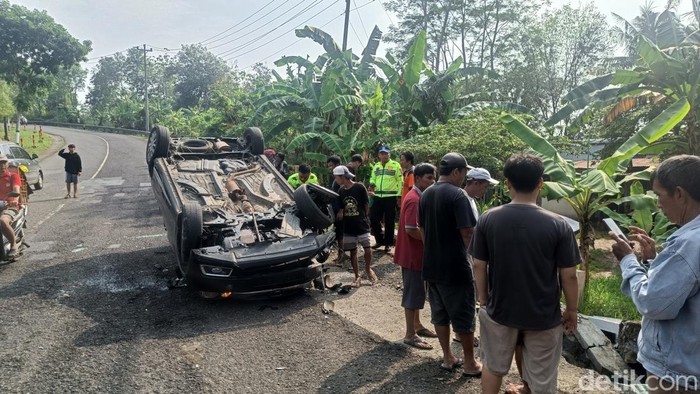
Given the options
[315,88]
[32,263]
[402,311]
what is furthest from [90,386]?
[315,88]

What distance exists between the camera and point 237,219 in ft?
22.0

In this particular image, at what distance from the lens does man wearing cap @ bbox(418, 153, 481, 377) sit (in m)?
4.11

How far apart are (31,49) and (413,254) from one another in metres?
36.4

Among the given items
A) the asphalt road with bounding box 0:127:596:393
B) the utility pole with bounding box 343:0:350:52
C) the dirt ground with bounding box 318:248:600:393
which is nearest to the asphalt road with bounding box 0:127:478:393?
the asphalt road with bounding box 0:127:596:393

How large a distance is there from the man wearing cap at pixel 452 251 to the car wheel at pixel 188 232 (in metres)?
2.94

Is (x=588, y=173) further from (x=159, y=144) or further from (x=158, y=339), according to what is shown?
(x=159, y=144)

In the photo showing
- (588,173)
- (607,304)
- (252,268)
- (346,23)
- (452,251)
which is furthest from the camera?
(346,23)

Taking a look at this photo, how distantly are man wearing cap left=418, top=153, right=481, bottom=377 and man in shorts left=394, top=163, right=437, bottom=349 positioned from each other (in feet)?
1.61

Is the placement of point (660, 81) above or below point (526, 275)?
above

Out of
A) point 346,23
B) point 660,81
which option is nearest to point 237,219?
point 660,81

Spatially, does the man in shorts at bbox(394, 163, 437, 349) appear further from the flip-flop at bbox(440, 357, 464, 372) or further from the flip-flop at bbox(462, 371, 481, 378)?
the flip-flop at bbox(462, 371, 481, 378)

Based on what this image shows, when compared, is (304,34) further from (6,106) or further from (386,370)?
(6,106)

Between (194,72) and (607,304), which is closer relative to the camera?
(607,304)

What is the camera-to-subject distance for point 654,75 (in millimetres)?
7812
